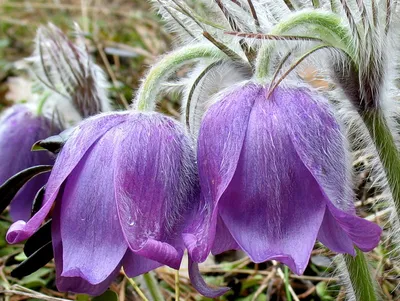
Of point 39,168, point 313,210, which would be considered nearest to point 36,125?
point 39,168

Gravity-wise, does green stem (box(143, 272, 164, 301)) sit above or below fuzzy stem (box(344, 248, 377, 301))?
below

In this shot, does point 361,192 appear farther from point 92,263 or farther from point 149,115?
point 92,263

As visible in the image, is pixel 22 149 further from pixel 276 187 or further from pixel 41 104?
pixel 276 187

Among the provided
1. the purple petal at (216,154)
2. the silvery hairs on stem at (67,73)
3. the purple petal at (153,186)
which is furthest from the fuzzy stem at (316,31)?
the silvery hairs on stem at (67,73)

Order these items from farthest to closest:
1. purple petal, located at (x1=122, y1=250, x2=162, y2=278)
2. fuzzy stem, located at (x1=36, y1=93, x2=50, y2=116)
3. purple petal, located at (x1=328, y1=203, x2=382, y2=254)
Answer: fuzzy stem, located at (x1=36, y1=93, x2=50, y2=116) → purple petal, located at (x1=122, y1=250, x2=162, y2=278) → purple petal, located at (x1=328, y1=203, x2=382, y2=254)

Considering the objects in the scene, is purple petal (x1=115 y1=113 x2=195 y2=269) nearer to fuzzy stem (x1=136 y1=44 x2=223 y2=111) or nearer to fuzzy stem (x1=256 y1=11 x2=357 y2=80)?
fuzzy stem (x1=136 y1=44 x2=223 y2=111)

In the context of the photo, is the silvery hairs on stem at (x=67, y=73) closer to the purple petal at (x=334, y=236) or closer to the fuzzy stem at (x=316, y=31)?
the fuzzy stem at (x=316, y=31)

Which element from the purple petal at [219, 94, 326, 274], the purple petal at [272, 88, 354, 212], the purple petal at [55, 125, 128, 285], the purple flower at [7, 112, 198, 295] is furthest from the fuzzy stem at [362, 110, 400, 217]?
the purple petal at [55, 125, 128, 285]
